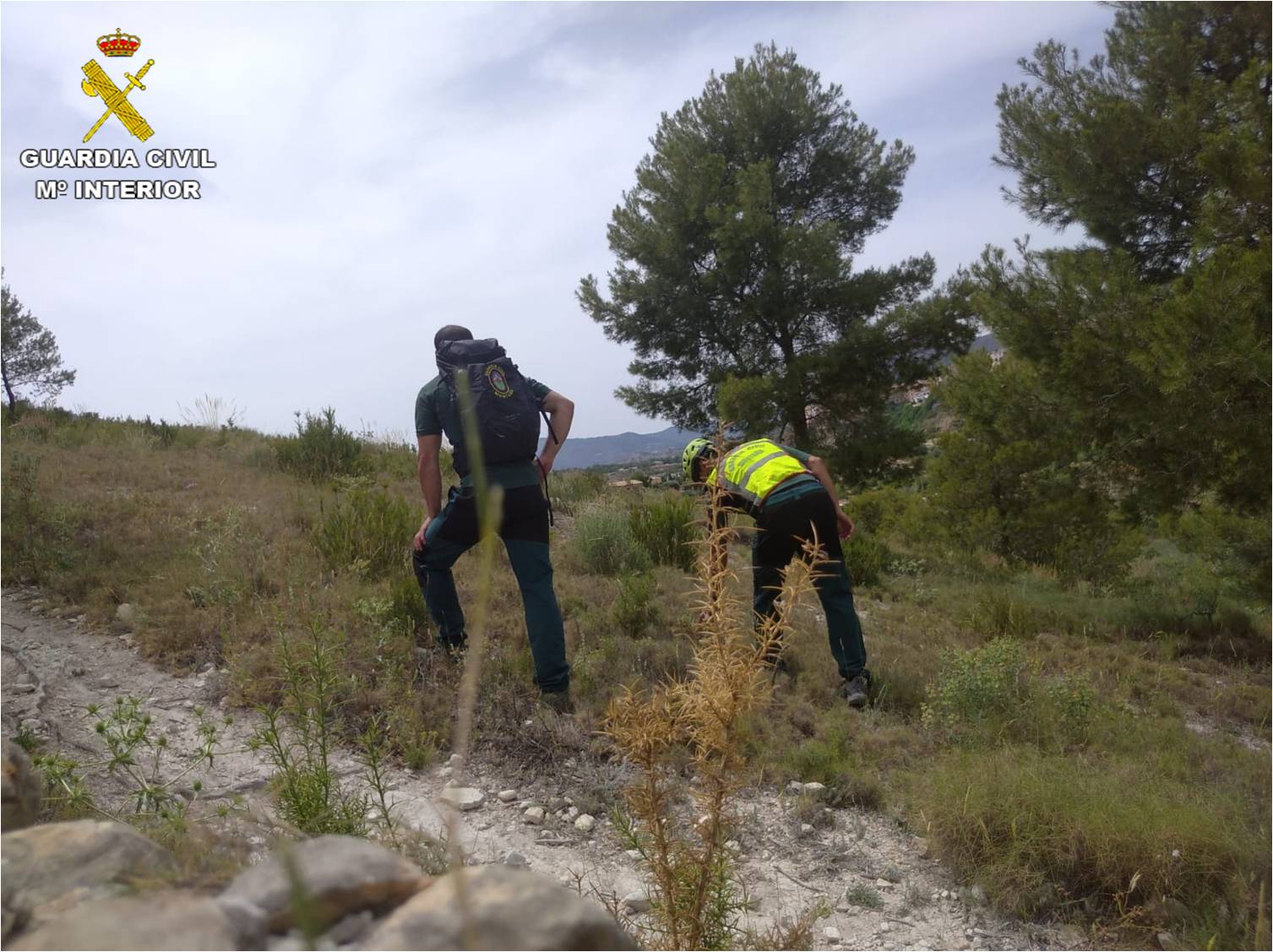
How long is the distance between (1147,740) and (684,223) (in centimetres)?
1290

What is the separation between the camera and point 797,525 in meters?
4.11

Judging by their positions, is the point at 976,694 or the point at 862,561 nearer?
the point at 976,694

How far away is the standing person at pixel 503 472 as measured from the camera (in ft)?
11.8

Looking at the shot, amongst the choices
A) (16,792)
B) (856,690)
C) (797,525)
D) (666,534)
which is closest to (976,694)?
(856,690)

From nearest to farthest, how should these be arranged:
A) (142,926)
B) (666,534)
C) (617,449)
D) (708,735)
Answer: (142,926) < (708,735) < (666,534) < (617,449)

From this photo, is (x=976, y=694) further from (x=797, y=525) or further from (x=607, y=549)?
(x=607, y=549)

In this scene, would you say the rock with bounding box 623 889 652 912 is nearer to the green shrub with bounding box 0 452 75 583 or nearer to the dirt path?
the dirt path

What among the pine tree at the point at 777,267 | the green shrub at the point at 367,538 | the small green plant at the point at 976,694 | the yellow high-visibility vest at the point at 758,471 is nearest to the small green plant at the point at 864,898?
the small green plant at the point at 976,694

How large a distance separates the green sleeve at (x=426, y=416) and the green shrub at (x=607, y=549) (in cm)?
248

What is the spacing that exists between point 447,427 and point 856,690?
8.15 feet

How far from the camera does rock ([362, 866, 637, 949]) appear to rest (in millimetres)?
869

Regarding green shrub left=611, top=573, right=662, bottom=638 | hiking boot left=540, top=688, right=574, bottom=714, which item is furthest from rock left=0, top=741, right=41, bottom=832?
green shrub left=611, top=573, right=662, bottom=638

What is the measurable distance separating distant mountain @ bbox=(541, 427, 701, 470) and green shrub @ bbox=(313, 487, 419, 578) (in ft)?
4.18

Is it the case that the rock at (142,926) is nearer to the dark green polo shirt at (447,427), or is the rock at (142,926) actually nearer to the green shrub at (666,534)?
the dark green polo shirt at (447,427)
